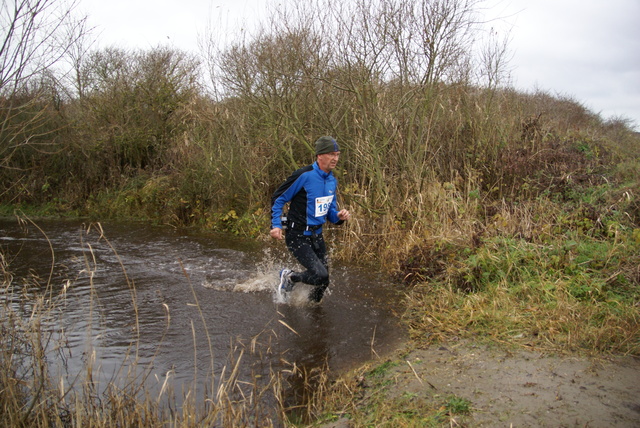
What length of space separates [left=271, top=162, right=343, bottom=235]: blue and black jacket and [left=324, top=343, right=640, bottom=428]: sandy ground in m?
2.00

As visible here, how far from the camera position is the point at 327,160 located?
18.2 feet

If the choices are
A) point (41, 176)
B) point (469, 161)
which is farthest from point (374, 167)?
point (41, 176)

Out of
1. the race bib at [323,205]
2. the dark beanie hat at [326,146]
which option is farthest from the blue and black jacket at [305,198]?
the dark beanie hat at [326,146]

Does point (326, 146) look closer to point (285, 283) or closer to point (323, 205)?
point (323, 205)

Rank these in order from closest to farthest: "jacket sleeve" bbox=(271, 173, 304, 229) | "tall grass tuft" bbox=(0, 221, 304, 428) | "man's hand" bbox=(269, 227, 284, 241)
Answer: "tall grass tuft" bbox=(0, 221, 304, 428), "man's hand" bbox=(269, 227, 284, 241), "jacket sleeve" bbox=(271, 173, 304, 229)

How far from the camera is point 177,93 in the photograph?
16766 mm

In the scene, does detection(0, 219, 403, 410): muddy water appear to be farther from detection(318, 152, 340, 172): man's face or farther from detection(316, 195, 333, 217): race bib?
detection(318, 152, 340, 172): man's face

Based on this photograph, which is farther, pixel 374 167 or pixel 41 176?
pixel 41 176

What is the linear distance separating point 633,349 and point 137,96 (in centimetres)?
1609

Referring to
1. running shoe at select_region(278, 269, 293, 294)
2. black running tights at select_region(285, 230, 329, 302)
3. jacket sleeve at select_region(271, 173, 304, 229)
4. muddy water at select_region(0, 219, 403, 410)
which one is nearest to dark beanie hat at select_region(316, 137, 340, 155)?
jacket sleeve at select_region(271, 173, 304, 229)

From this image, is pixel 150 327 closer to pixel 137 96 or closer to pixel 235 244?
pixel 235 244

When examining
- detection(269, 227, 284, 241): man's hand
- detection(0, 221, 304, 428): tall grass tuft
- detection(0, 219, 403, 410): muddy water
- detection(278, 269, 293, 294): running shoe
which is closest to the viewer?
detection(0, 221, 304, 428): tall grass tuft

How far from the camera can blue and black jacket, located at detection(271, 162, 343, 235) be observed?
561 centimetres

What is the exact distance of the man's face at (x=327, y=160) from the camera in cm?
554
